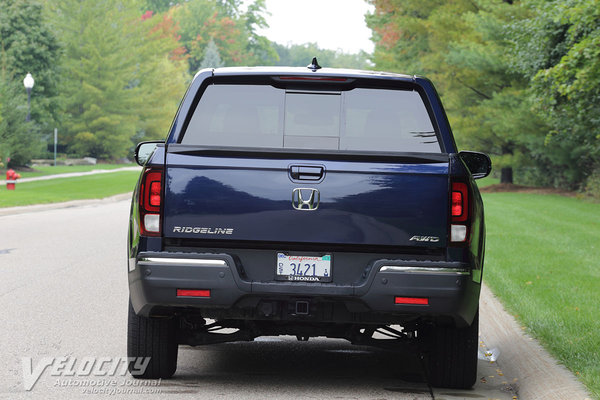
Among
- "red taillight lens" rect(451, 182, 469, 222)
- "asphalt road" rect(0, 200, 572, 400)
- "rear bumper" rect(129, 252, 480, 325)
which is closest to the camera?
"rear bumper" rect(129, 252, 480, 325)

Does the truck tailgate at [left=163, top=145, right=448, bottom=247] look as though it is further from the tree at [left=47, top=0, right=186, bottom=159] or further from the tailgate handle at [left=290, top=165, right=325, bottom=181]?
the tree at [left=47, top=0, right=186, bottom=159]

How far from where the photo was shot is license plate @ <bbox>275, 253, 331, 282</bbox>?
19.5ft

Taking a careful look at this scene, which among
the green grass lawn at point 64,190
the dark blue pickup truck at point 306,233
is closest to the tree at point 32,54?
the green grass lawn at point 64,190

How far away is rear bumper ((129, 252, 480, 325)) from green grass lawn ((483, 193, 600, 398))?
107 centimetres

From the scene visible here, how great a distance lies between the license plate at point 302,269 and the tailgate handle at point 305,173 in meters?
0.47

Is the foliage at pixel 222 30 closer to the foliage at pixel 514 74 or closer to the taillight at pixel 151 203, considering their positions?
the foliage at pixel 514 74

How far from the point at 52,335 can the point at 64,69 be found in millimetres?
46479

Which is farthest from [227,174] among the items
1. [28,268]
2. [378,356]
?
[28,268]

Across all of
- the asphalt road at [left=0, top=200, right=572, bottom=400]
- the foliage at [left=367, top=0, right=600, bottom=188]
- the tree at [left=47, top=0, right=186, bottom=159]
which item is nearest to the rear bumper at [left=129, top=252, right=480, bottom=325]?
the asphalt road at [left=0, top=200, right=572, bottom=400]

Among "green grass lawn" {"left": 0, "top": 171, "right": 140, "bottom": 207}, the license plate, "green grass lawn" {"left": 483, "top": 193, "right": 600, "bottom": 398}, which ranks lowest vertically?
"green grass lawn" {"left": 0, "top": 171, "right": 140, "bottom": 207}

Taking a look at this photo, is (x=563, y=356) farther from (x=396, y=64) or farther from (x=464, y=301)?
(x=396, y=64)

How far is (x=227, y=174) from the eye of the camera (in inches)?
233

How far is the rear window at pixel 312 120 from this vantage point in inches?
245

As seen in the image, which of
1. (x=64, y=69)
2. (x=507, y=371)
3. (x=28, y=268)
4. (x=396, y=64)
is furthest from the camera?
(x=64, y=69)
